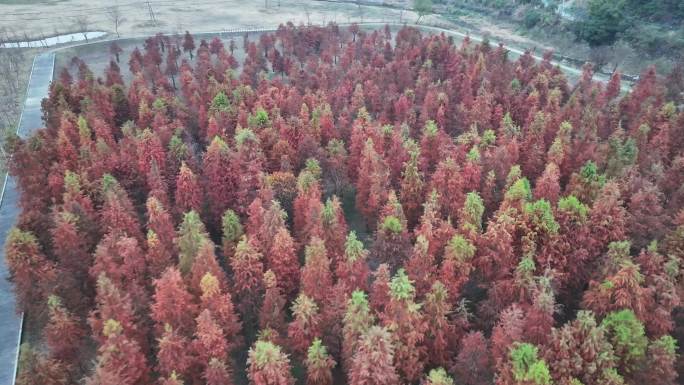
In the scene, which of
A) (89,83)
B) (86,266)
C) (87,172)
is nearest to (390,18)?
(89,83)

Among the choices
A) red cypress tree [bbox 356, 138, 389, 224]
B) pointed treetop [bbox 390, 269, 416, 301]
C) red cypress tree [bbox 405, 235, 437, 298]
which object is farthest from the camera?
red cypress tree [bbox 356, 138, 389, 224]

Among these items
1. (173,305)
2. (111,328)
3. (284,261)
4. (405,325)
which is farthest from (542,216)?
(111,328)

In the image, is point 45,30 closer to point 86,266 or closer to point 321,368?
point 86,266

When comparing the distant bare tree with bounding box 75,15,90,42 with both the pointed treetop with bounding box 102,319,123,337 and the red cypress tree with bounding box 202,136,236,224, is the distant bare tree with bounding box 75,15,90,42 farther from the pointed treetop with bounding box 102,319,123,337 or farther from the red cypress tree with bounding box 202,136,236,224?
the pointed treetop with bounding box 102,319,123,337

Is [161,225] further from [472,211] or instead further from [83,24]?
[83,24]

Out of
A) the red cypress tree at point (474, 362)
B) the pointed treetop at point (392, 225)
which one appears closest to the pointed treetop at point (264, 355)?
the red cypress tree at point (474, 362)

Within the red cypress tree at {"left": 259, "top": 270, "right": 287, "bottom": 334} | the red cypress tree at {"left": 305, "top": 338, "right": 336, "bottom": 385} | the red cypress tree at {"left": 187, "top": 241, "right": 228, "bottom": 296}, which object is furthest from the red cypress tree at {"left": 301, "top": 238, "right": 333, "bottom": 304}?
the red cypress tree at {"left": 187, "top": 241, "right": 228, "bottom": 296}
